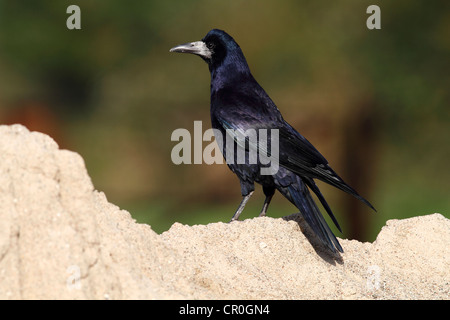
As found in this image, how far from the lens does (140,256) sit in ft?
13.3

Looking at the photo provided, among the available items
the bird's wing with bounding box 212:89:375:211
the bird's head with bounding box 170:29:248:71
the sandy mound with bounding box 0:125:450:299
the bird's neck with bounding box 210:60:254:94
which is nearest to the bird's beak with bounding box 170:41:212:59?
the bird's head with bounding box 170:29:248:71

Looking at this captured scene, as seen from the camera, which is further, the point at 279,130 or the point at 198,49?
the point at 198,49

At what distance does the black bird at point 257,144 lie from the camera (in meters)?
5.54

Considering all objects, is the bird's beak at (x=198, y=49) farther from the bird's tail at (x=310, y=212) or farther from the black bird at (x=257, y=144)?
the bird's tail at (x=310, y=212)

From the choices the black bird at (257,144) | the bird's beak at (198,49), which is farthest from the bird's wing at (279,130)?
the bird's beak at (198,49)

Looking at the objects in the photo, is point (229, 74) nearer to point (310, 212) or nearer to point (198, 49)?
point (198, 49)

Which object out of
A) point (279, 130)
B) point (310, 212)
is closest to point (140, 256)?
point (310, 212)

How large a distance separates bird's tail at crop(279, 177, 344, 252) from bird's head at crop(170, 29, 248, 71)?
4.91ft

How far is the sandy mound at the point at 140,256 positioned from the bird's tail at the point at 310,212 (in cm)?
13

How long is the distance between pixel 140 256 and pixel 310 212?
177 centimetres

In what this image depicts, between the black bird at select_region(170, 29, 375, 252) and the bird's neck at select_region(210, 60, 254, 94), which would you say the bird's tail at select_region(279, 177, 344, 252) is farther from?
the bird's neck at select_region(210, 60, 254, 94)

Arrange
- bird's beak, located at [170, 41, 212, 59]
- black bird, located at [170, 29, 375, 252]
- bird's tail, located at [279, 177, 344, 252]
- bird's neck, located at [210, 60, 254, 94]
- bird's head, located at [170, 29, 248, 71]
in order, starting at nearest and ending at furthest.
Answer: bird's tail, located at [279, 177, 344, 252] → black bird, located at [170, 29, 375, 252] → bird's neck, located at [210, 60, 254, 94] → bird's head, located at [170, 29, 248, 71] → bird's beak, located at [170, 41, 212, 59]

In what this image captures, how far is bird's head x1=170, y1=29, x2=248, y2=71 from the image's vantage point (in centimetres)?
666

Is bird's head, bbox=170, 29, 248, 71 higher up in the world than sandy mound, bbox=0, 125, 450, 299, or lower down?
higher up
